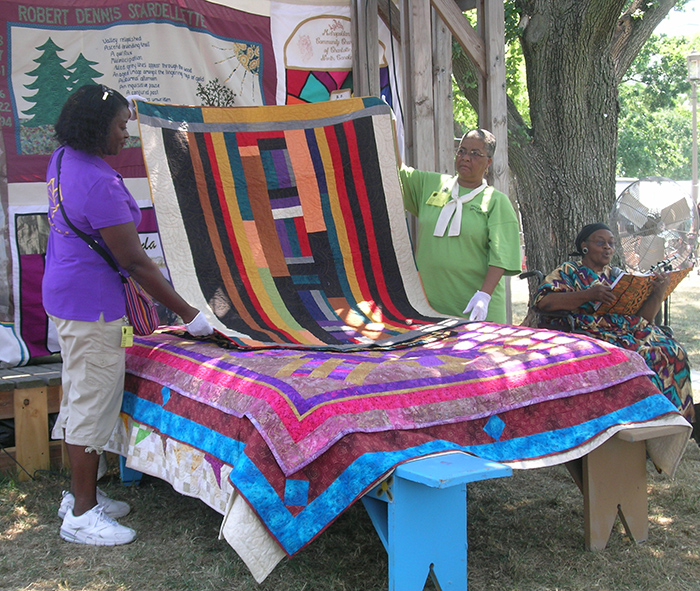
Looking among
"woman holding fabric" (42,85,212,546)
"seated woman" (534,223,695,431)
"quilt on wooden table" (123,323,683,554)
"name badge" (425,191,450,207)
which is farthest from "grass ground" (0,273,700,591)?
"name badge" (425,191,450,207)

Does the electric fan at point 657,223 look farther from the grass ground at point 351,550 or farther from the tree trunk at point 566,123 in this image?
the tree trunk at point 566,123

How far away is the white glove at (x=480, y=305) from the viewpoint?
3484 millimetres

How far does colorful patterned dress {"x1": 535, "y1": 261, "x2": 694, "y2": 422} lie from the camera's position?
3.63 m

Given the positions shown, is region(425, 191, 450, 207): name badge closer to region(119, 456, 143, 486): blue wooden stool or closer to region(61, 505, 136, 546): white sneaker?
region(119, 456, 143, 486): blue wooden stool

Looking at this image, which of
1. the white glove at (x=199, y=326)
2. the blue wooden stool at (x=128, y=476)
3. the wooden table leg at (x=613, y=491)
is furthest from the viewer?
the blue wooden stool at (x=128, y=476)

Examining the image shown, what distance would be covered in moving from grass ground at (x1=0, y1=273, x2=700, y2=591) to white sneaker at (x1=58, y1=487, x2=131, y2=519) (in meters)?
0.04

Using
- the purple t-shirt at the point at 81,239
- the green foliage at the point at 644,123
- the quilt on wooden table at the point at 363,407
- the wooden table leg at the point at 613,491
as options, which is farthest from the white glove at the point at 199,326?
the green foliage at the point at 644,123

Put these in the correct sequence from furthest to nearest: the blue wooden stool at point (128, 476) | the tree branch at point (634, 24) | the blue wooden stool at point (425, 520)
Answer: the tree branch at point (634, 24), the blue wooden stool at point (128, 476), the blue wooden stool at point (425, 520)

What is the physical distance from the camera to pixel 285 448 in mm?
2111

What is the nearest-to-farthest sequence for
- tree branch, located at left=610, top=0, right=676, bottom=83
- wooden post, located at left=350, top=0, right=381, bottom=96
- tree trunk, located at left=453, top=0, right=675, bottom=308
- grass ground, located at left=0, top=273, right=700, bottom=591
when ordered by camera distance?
grass ground, located at left=0, top=273, right=700, bottom=591 < wooden post, located at left=350, top=0, right=381, bottom=96 < tree trunk, located at left=453, top=0, right=675, bottom=308 < tree branch, located at left=610, top=0, right=676, bottom=83

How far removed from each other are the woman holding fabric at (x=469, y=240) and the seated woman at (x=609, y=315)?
324mm

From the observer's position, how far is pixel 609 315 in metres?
3.78

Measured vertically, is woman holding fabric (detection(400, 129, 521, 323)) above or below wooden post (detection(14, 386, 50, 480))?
above

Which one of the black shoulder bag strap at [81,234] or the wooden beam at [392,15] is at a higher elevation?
the wooden beam at [392,15]
